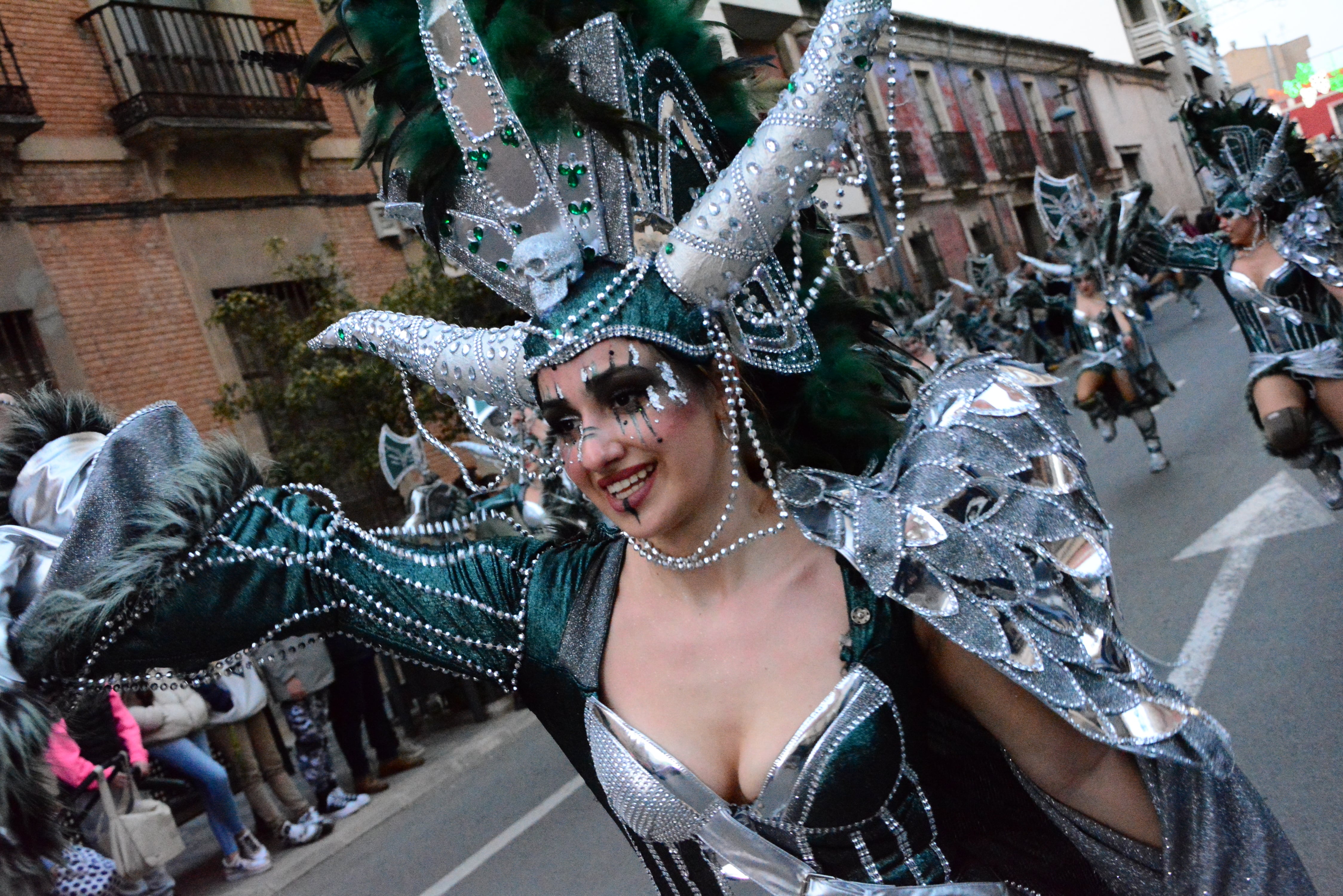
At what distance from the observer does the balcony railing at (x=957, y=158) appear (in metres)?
29.1

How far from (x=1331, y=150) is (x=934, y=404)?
5.85 meters

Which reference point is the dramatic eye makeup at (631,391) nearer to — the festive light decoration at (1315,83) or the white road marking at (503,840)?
the white road marking at (503,840)

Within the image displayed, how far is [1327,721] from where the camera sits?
13.4 feet

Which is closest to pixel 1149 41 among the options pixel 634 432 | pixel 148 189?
pixel 148 189

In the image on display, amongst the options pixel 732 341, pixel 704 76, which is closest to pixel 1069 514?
pixel 732 341

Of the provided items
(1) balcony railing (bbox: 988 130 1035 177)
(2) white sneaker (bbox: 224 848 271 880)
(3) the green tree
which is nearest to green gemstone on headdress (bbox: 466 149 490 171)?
(2) white sneaker (bbox: 224 848 271 880)

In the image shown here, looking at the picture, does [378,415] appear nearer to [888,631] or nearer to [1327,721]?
[1327,721]

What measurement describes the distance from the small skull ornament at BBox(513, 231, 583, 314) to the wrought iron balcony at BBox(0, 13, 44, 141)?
9.86 meters

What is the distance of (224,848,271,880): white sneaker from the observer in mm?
6031

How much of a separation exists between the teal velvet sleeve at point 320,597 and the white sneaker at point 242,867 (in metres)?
4.64

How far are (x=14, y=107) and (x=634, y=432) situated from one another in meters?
10.4

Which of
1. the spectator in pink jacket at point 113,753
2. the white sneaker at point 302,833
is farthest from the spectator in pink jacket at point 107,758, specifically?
the white sneaker at point 302,833

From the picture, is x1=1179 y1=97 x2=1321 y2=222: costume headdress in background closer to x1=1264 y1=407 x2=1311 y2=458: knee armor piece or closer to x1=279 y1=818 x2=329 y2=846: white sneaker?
x1=1264 y1=407 x2=1311 y2=458: knee armor piece

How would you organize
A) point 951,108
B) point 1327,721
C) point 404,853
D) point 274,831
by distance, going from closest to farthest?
point 1327,721, point 404,853, point 274,831, point 951,108
